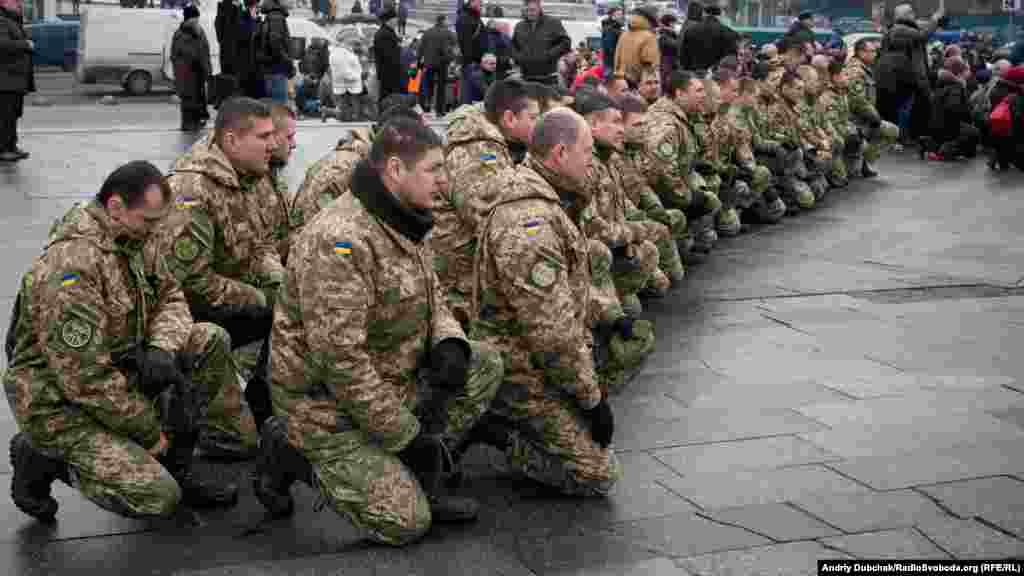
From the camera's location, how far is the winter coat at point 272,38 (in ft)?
50.5

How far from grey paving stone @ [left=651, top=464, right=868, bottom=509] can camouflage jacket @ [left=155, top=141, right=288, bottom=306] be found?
90.1 inches

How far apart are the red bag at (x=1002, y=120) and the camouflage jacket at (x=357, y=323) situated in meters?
13.5

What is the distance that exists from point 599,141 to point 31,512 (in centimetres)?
426

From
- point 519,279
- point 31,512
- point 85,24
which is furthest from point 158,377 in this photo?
point 85,24

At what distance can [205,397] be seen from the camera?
5.76 metres

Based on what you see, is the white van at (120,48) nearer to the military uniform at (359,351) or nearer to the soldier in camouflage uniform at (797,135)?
the soldier in camouflage uniform at (797,135)

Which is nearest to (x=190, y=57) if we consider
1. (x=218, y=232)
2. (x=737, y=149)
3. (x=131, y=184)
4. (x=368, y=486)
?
(x=737, y=149)

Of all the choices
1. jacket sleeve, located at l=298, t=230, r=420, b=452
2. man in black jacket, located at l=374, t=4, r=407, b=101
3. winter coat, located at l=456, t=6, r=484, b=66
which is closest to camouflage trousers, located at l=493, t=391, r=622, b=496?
jacket sleeve, located at l=298, t=230, r=420, b=452

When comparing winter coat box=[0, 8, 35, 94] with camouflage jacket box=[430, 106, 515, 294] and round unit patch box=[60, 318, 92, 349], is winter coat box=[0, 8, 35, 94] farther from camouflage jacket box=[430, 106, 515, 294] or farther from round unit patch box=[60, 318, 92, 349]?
round unit patch box=[60, 318, 92, 349]

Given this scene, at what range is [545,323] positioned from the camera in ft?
17.1

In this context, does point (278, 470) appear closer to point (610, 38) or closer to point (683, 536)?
point (683, 536)

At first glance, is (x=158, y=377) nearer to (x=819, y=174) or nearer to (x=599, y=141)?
(x=599, y=141)

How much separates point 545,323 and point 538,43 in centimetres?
1192

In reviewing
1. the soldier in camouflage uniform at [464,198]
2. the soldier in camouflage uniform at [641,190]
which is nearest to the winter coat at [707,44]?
the soldier in camouflage uniform at [641,190]
